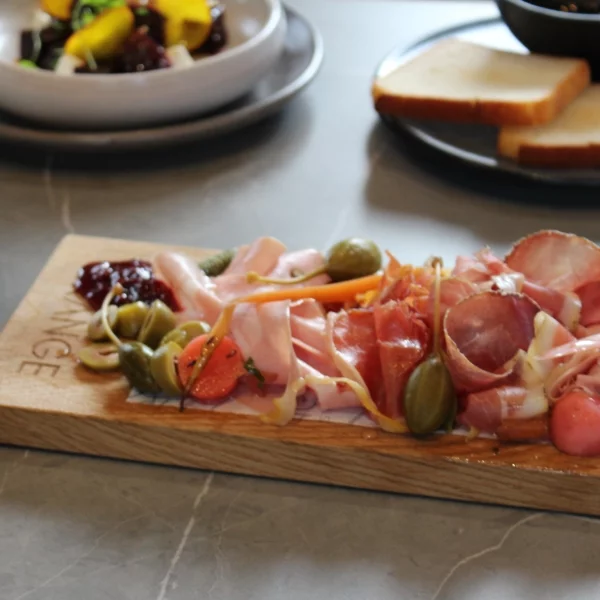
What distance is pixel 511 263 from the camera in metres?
1.09

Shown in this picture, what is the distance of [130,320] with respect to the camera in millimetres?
1111

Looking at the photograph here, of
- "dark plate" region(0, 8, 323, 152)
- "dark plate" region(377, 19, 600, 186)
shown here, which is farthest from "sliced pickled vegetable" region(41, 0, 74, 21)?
"dark plate" region(377, 19, 600, 186)

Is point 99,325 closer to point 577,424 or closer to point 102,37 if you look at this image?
point 577,424

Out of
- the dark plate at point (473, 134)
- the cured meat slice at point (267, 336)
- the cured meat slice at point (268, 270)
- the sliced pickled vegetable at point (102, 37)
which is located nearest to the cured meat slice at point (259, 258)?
the cured meat slice at point (268, 270)

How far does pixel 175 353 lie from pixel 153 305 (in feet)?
0.34

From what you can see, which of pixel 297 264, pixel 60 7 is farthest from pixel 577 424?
pixel 60 7

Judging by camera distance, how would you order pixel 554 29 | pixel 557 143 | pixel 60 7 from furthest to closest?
1. pixel 60 7
2. pixel 554 29
3. pixel 557 143

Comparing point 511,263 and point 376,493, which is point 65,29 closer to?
point 511,263

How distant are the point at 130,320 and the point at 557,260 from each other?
0.51 metres

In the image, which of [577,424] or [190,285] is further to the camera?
[190,285]

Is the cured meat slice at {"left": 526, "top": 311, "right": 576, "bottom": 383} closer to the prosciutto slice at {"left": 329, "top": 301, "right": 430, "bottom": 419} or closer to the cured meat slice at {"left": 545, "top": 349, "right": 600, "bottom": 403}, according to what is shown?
the cured meat slice at {"left": 545, "top": 349, "right": 600, "bottom": 403}

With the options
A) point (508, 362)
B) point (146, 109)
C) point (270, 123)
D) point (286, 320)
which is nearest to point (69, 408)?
point (286, 320)

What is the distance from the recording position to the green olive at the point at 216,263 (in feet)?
3.99

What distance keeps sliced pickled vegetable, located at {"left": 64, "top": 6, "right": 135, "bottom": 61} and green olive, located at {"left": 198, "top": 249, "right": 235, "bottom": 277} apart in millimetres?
593
